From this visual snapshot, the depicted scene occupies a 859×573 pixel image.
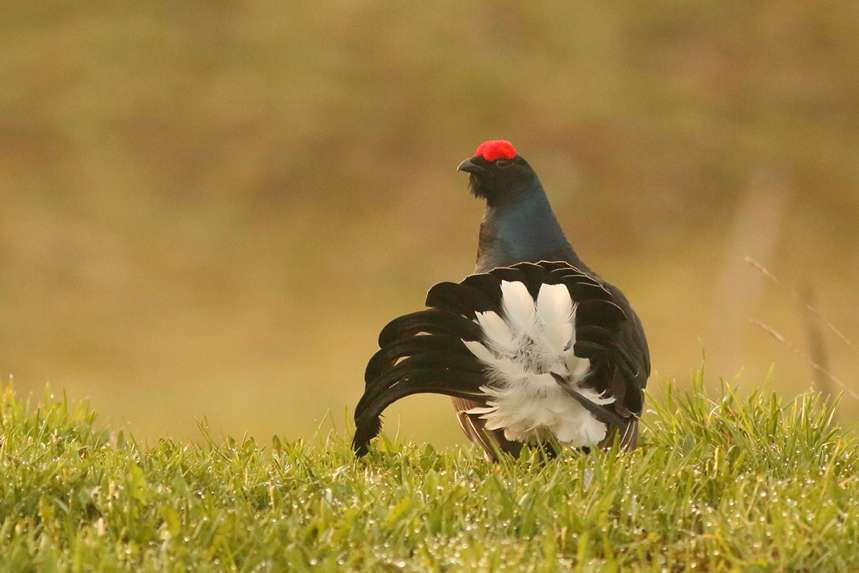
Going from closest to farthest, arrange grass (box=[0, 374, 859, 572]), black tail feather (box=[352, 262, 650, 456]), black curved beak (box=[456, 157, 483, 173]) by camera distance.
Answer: grass (box=[0, 374, 859, 572]), black tail feather (box=[352, 262, 650, 456]), black curved beak (box=[456, 157, 483, 173])

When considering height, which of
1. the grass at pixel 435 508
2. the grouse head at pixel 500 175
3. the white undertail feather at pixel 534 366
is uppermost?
the grouse head at pixel 500 175

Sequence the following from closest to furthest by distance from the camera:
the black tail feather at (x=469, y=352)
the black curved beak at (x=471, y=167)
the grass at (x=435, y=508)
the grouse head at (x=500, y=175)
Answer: the grass at (x=435, y=508), the black tail feather at (x=469, y=352), the grouse head at (x=500, y=175), the black curved beak at (x=471, y=167)

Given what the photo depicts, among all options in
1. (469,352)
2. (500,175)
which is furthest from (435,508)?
(500,175)

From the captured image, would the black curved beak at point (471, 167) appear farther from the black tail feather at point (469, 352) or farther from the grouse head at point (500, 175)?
the black tail feather at point (469, 352)

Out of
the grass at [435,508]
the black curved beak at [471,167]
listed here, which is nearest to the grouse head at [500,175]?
the black curved beak at [471,167]

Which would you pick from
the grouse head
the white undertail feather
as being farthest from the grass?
the grouse head

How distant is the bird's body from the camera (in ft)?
12.1

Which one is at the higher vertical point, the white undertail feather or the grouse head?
the grouse head

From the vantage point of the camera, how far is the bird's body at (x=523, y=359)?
12.1 feet

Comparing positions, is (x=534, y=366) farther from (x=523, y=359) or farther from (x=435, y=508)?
(x=435, y=508)

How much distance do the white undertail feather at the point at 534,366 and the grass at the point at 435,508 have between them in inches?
7.1

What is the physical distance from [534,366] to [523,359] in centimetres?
5

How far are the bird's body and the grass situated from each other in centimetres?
18

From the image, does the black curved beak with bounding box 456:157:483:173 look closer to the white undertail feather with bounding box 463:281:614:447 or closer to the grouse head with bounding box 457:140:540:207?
the grouse head with bounding box 457:140:540:207
